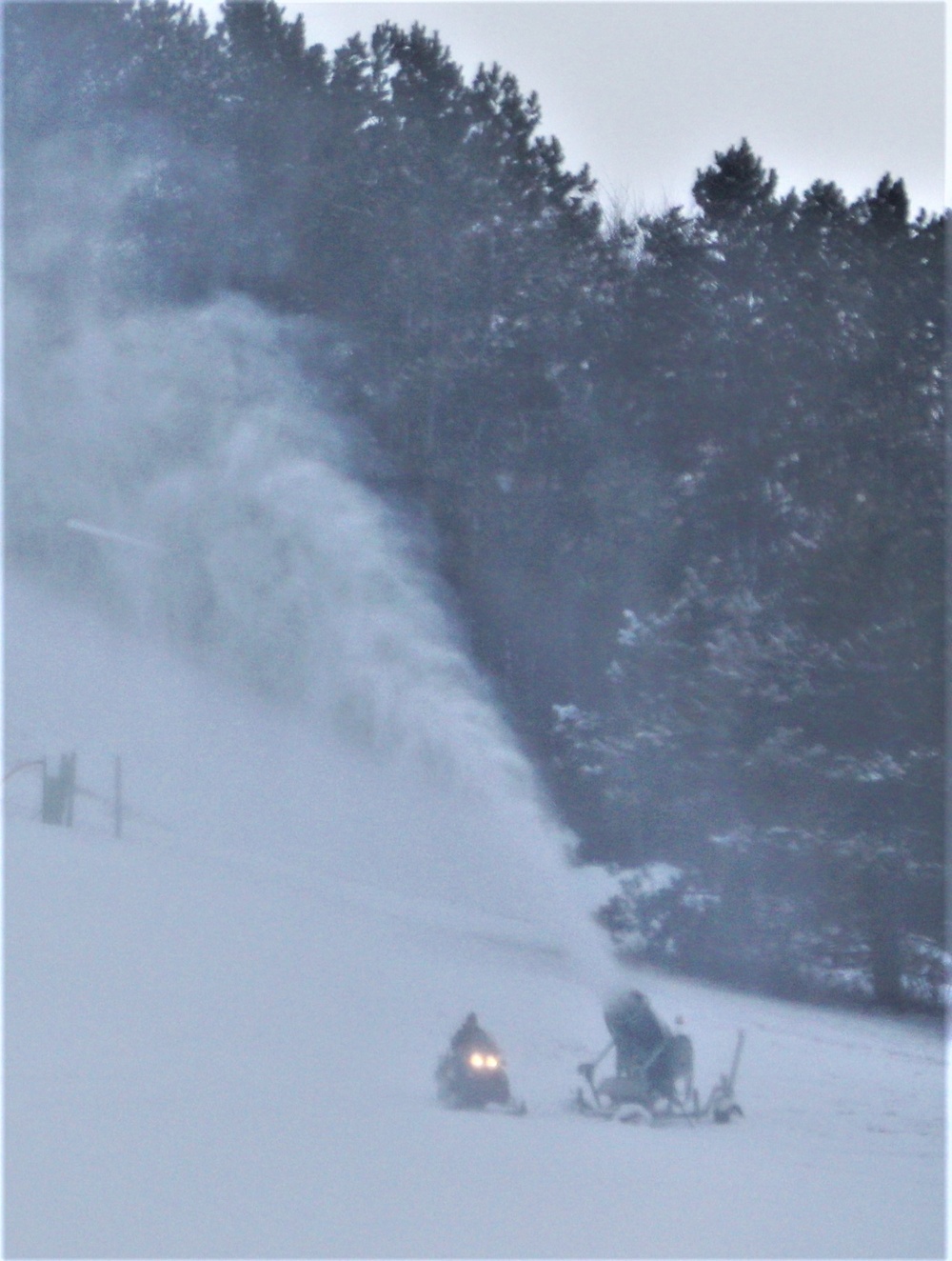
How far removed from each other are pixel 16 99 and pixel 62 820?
51.5 ft

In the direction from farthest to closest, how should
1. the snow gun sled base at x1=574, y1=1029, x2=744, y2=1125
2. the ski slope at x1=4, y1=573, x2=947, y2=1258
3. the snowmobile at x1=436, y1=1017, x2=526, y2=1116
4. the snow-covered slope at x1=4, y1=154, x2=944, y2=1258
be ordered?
the snow gun sled base at x1=574, y1=1029, x2=744, y2=1125 → the snowmobile at x1=436, y1=1017, x2=526, y2=1116 → the snow-covered slope at x1=4, y1=154, x2=944, y2=1258 → the ski slope at x1=4, y1=573, x2=947, y2=1258

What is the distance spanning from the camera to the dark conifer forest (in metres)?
18.2

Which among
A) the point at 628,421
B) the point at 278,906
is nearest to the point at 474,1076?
the point at 278,906

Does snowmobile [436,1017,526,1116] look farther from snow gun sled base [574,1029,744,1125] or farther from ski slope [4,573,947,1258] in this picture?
snow gun sled base [574,1029,744,1125]

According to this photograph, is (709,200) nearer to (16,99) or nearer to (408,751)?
(408,751)

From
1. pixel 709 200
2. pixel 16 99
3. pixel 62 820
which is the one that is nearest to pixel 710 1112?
pixel 62 820

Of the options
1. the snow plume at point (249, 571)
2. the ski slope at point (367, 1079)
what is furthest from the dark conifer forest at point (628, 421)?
the ski slope at point (367, 1079)

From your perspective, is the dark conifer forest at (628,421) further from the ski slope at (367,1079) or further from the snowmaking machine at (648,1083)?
the snowmaking machine at (648,1083)

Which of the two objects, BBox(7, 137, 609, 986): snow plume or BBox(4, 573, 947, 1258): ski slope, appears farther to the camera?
BBox(7, 137, 609, 986): snow plume

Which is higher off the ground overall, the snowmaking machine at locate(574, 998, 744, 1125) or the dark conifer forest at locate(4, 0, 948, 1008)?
the dark conifer forest at locate(4, 0, 948, 1008)

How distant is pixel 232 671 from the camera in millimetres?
26812

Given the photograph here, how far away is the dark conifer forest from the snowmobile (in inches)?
363

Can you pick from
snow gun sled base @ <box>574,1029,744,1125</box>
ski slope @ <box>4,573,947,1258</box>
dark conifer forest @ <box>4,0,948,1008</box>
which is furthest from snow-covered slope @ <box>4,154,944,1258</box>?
dark conifer forest @ <box>4,0,948,1008</box>

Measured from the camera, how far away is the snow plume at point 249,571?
66.6 feet
